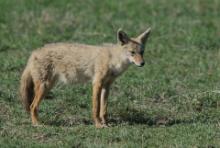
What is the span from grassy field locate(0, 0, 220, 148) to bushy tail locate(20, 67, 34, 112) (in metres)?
0.20

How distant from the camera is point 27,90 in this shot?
11531 millimetres

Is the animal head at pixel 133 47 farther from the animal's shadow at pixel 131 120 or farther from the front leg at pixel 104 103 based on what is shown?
the animal's shadow at pixel 131 120

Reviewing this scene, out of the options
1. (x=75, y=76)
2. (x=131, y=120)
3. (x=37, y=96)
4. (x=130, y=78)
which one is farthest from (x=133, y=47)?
(x=130, y=78)

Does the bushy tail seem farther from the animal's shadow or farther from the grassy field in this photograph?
the animal's shadow

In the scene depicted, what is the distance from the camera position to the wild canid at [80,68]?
11406 millimetres

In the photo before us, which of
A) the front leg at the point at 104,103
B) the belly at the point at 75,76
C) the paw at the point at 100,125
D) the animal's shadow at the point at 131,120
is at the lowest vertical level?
the paw at the point at 100,125

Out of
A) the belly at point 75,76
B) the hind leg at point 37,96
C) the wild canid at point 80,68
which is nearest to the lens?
the hind leg at point 37,96

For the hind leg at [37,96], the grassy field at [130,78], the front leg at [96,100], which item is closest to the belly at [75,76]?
the front leg at [96,100]

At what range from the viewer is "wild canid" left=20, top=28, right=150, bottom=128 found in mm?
11406

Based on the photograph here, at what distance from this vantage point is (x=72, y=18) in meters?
17.7

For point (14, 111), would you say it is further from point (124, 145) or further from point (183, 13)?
point (183, 13)

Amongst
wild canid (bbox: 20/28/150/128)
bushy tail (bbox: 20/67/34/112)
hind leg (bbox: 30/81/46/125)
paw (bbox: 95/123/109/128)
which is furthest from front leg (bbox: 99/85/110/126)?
bushy tail (bbox: 20/67/34/112)

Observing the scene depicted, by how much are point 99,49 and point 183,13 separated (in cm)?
739

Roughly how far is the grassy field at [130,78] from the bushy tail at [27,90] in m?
0.20
